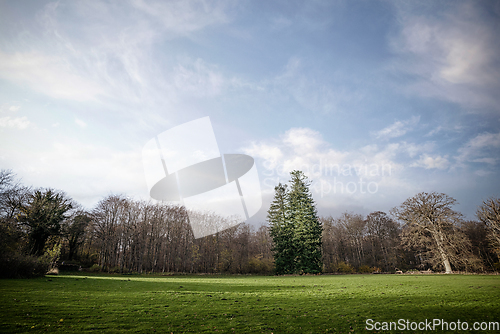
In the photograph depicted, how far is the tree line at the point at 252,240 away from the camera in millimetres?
30109

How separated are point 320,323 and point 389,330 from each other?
1.62 m

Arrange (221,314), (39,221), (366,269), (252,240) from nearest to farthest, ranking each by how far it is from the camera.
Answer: (221,314), (39,221), (366,269), (252,240)

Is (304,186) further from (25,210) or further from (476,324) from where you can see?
(25,210)

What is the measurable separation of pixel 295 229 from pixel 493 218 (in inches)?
1008

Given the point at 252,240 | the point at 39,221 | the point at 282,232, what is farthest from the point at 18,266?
the point at 252,240

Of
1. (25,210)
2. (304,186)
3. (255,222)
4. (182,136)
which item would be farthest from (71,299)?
(255,222)

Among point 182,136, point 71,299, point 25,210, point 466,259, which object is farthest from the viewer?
point 466,259

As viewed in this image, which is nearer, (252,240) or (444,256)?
(444,256)

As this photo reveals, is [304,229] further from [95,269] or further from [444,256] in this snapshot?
[95,269]

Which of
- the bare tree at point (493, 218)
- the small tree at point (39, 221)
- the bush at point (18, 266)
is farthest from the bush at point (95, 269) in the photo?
the bare tree at point (493, 218)

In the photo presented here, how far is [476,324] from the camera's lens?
5668 millimetres

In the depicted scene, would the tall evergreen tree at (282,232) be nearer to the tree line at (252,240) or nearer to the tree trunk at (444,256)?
the tree line at (252,240)

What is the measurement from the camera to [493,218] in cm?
2861

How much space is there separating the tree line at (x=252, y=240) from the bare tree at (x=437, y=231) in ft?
0.37
